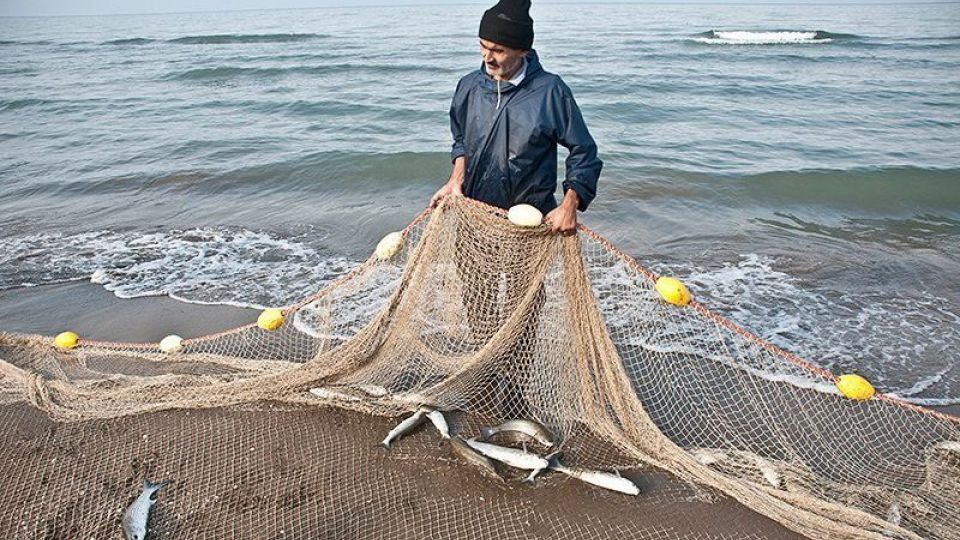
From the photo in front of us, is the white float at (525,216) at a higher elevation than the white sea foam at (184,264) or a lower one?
higher

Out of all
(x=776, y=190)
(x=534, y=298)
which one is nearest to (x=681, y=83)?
(x=776, y=190)

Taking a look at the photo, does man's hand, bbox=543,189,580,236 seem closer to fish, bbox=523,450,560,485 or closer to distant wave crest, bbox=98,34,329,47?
fish, bbox=523,450,560,485

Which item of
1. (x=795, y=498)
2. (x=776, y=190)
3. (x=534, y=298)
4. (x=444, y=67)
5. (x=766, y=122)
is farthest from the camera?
(x=444, y=67)

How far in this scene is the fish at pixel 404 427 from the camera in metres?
3.84

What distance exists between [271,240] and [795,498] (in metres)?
6.98

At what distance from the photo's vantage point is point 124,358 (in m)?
5.09

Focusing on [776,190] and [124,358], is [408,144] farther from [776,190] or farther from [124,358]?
[124,358]

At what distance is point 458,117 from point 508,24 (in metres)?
0.73

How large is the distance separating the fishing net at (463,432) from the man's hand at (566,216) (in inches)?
4.7

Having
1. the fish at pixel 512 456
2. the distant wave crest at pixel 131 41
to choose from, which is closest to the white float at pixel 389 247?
the fish at pixel 512 456

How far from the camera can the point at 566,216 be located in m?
3.47

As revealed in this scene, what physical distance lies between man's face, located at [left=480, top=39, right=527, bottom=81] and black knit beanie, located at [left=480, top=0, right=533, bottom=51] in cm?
3

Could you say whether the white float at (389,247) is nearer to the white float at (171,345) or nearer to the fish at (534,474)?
the fish at (534,474)

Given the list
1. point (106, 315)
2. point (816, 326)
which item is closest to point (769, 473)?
point (816, 326)
